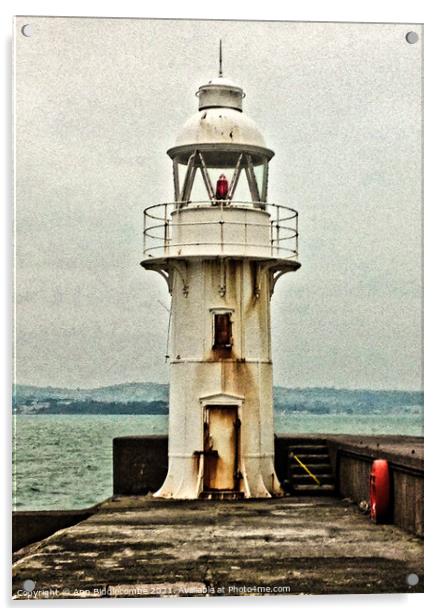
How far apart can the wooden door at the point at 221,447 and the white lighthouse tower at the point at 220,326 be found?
0.01 m

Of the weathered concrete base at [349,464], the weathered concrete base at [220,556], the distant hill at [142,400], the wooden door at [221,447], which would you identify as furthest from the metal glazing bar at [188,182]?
the weathered concrete base at [220,556]

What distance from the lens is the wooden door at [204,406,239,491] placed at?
1819 cm

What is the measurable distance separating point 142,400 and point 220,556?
3.14 m

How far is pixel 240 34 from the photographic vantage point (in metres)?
14.4

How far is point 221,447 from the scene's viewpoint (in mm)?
18297

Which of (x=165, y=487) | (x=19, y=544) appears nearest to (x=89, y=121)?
(x=19, y=544)

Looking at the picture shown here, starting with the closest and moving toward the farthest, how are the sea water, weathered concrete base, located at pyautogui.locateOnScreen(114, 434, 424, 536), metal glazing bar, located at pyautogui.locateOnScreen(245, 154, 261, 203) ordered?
the sea water, weathered concrete base, located at pyautogui.locateOnScreen(114, 434, 424, 536), metal glazing bar, located at pyautogui.locateOnScreen(245, 154, 261, 203)

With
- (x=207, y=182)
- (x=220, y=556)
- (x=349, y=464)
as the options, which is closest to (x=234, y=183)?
(x=207, y=182)

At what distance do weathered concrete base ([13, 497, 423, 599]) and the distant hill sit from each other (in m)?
1.33

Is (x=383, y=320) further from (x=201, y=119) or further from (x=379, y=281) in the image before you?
(x=201, y=119)

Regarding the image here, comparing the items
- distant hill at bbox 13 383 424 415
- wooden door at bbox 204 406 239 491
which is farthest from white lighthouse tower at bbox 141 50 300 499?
distant hill at bbox 13 383 424 415

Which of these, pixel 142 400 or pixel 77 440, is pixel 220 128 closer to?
pixel 142 400

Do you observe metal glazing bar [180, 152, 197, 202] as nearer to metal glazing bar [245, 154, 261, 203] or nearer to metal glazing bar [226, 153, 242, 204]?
metal glazing bar [226, 153, 242, 204]

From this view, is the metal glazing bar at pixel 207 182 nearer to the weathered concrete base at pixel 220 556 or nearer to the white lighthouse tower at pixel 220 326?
the white lighthouse tower at pixel 220 326
